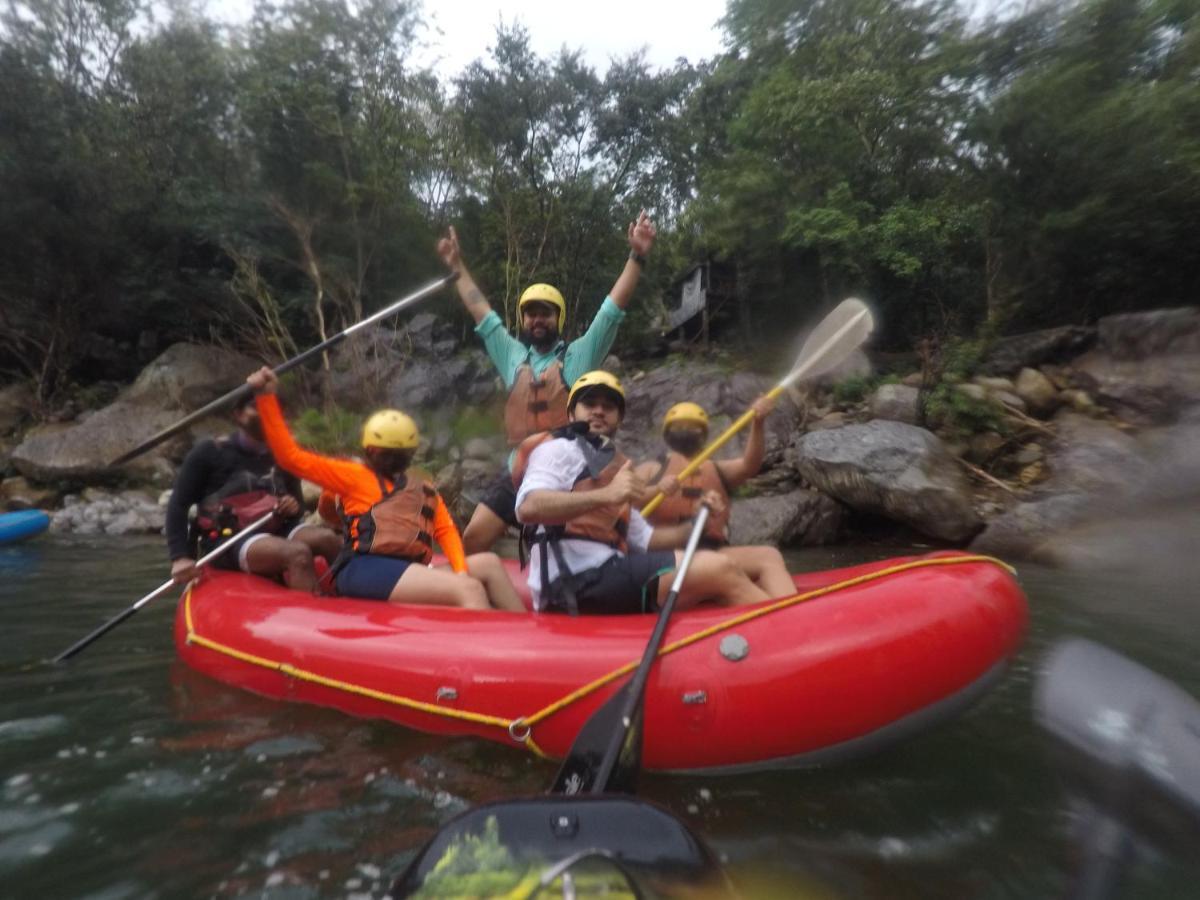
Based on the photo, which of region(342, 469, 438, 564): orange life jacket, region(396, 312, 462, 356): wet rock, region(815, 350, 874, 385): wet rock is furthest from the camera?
region(396, 312, 462, 356): wet rock

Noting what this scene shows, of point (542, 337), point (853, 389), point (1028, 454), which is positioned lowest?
point (1028, 454)

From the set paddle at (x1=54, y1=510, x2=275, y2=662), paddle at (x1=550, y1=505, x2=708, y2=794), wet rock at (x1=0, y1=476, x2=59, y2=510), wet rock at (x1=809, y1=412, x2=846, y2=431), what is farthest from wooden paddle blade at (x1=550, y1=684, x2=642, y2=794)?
wet rock at (x1=0, y1=476, x2=59, y2=510)

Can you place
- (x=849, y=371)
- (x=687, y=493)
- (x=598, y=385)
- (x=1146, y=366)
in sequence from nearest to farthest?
(x=598, y=385)
(x=687, y=493)
(x=1146, y=366)
(x=849, y=371)

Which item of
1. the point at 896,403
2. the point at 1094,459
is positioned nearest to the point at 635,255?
the point at 1094,459

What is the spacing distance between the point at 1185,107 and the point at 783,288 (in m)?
6.90

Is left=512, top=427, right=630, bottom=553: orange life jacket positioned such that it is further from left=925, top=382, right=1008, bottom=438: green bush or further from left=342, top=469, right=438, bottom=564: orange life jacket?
left=925, top=382, right=1008, bottom=438: green bush

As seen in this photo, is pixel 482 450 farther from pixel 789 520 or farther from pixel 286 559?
pixel 286 559

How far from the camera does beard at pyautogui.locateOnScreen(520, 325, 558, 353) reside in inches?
165

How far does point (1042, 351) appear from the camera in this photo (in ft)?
37.5

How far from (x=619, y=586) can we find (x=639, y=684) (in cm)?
68

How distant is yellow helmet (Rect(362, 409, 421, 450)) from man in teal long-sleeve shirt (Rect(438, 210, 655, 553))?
0.54m

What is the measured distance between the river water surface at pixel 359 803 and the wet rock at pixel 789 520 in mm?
5105

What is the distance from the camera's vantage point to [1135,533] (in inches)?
296

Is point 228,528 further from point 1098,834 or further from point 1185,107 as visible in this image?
point 1185,107
